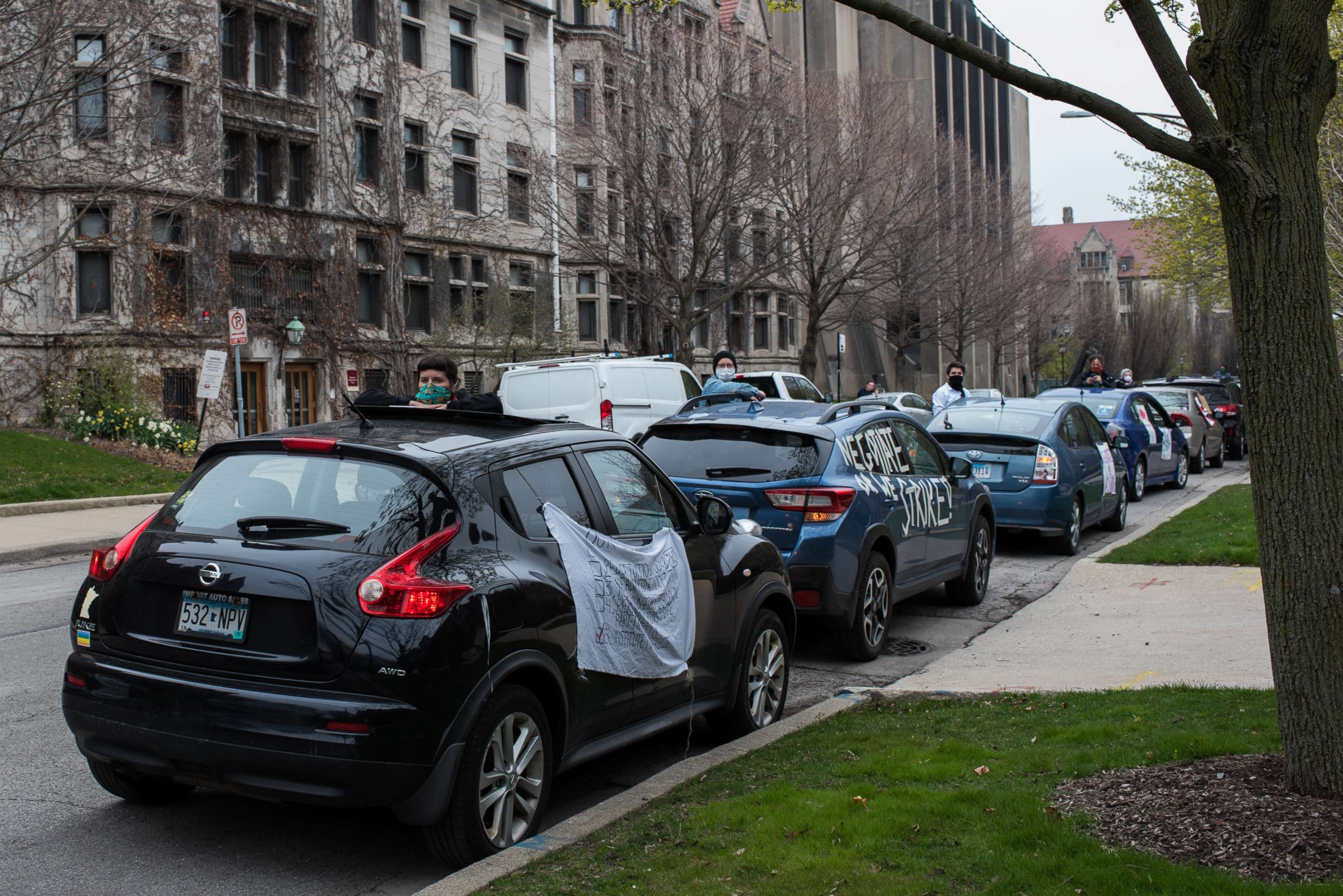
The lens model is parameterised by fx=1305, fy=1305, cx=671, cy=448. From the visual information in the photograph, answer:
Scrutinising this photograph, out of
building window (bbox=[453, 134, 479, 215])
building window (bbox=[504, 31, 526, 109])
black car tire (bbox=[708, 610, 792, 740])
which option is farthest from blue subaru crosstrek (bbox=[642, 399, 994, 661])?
building window (bbox=[504, 31, 526, 109])

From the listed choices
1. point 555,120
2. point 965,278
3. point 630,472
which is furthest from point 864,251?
point 630,472

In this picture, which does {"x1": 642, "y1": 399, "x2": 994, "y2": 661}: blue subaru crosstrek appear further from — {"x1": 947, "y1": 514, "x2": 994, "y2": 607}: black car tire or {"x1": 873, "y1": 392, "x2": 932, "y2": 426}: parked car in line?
{"x1": 873, "y1": 392, "x2": 932, "y2": 426}: parked car in line

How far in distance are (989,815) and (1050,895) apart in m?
0.80

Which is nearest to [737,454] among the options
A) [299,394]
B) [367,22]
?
[299,394]

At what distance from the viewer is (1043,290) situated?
200 feet

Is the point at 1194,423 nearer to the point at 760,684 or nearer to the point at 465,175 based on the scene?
the point at 760,684

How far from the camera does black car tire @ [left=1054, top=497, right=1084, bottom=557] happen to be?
1401 centimetres

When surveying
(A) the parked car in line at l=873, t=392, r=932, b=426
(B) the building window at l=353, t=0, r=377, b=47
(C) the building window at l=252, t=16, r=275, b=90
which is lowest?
(A) the parked car in line at l=873, t=392, r=932, b=426

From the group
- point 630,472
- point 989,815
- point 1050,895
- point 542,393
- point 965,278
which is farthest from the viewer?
point 965,278

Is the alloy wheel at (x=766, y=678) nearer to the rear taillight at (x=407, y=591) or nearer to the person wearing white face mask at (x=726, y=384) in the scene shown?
the rear taillight at (x=407, y=591)

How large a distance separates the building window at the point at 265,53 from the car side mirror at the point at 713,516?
92.4ft

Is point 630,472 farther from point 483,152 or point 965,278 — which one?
point 965,278

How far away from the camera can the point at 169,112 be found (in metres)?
28.3

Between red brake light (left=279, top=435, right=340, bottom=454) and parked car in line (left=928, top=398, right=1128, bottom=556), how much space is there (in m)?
9.34
